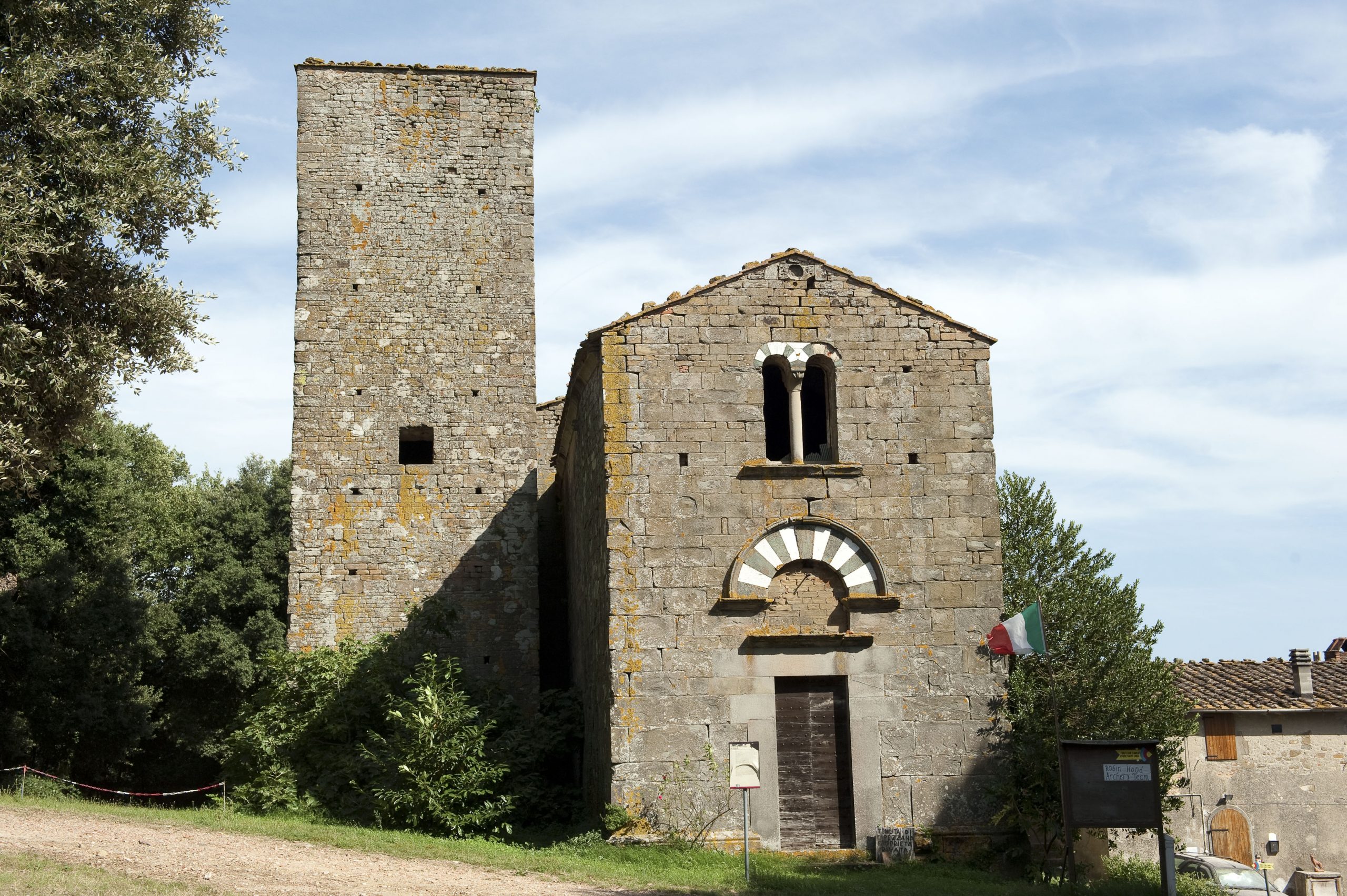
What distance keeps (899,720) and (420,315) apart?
11.0 m

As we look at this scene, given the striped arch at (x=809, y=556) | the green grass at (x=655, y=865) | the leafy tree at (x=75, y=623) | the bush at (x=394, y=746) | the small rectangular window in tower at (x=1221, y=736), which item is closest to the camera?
the green grass at (x=655, y=865)

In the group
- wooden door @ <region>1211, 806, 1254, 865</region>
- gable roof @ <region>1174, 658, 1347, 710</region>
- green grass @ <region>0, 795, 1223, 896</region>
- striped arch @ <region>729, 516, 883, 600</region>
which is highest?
striped arch @ <region>729, 516, 883, 600</region>

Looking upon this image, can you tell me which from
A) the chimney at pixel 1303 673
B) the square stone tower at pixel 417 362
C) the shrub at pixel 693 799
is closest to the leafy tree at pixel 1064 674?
the shrub at pixel 693 799

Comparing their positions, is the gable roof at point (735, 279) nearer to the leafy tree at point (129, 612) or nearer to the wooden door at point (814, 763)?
the wooden door at point (814, 763)

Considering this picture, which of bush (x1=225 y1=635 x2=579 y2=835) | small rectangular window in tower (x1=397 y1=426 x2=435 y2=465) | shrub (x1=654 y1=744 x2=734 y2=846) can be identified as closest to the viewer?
shrub (x1=654 y1=744 x2=734 y2=846)

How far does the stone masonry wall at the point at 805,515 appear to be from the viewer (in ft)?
49.3

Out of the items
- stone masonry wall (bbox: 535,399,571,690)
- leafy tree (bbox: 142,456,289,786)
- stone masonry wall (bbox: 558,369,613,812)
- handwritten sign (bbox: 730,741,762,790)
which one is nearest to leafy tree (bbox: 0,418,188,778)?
leafy tree (bbox: 142,456,289,786)

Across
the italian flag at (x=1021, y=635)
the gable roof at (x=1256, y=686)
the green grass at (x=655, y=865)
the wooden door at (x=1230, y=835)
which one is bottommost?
the wooden door at (x=1230, y=835)

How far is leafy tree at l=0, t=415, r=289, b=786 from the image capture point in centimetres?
2534

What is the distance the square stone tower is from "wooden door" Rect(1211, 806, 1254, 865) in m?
14.1

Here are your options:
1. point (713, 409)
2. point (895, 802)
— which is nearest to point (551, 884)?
point (895, 802)

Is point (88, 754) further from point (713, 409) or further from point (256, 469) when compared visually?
point (713, 409)

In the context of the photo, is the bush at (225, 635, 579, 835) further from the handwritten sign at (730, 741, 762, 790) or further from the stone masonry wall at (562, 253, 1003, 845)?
the handwritten sign at (730, 741, 762, 790)

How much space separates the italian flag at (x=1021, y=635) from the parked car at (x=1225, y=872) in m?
6.06
